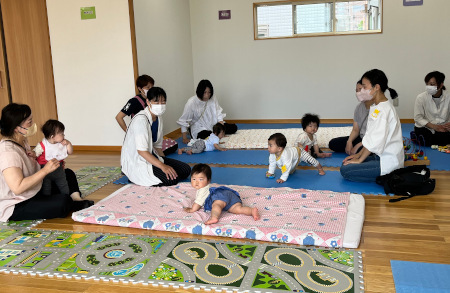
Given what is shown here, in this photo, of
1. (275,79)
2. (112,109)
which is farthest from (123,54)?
(275,79)

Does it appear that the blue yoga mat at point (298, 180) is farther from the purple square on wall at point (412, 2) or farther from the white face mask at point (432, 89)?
the purple square on wall at point (412, 2)

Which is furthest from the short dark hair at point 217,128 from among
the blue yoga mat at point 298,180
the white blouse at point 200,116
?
the blue yoga mat at point 298,180

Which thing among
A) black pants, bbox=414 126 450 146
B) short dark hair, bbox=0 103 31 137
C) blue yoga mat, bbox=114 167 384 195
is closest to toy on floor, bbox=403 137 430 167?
black pants, bbox=414 126 450 146

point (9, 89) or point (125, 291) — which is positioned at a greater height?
point (9, 89)

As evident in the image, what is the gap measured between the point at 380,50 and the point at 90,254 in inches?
246

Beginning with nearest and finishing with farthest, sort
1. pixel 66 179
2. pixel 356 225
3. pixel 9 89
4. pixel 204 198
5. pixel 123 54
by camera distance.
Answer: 1. pixel 356 225
2. pixel 204 198
3. pixel 66 179
4. pixel 123 54
5. pixel 9 89

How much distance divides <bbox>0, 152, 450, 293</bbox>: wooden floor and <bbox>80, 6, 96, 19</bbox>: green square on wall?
299 centimetres

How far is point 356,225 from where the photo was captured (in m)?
3.06

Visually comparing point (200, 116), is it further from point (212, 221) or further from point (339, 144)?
point (212, 221)

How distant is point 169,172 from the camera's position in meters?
4.06

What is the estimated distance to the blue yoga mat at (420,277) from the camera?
7.38 ft

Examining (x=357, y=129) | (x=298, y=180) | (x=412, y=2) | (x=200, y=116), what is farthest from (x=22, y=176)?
(x=412, y=2)

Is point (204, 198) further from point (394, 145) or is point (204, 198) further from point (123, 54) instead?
point (123, 54)

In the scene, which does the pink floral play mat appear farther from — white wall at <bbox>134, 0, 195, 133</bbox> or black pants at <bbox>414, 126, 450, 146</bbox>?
white wall at <bbox>134, 0, 195, 133</bbox>
